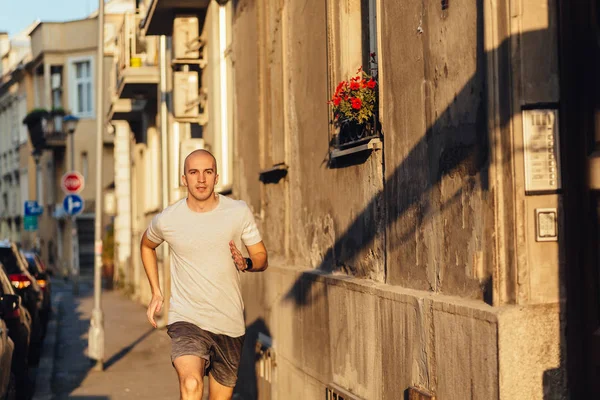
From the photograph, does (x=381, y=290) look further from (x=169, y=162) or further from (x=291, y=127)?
(x=169, y=162)

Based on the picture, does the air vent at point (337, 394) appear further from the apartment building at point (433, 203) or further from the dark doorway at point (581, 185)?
the dark doorway at point (581, 185)

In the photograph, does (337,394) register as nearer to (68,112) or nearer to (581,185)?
(581,185)

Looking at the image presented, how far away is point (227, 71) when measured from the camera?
48.5 feet

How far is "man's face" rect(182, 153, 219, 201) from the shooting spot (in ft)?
22.9

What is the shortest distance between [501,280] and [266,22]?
6.33 m

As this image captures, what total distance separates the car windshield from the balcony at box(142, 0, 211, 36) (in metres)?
4.21

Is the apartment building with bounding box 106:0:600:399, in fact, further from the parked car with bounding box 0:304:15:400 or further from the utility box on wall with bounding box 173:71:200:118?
the utility box on wall with bounding box 173:71:200:118

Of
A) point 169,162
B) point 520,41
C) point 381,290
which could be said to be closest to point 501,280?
point 520,41

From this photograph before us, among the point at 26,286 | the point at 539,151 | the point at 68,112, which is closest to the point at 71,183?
the point at 26,286

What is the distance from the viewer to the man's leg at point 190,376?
689 centimetres

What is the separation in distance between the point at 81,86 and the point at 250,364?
1697 inches

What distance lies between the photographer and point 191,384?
22.6 feet

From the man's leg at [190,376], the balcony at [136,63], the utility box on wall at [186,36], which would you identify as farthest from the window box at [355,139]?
the balcony at [136,63]

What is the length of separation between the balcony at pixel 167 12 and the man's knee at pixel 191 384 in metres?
9.04
